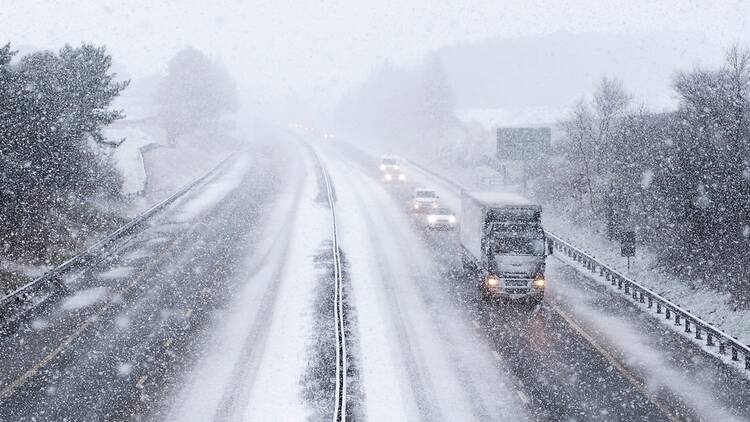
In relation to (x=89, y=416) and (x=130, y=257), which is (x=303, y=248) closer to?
(x=130, y=257)

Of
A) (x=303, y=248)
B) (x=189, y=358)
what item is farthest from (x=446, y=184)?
(x=189, y=358)

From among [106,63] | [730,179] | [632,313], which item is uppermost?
[106,63]

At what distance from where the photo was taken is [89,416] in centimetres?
1434

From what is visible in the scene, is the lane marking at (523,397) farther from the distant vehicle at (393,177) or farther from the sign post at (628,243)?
the distant vehicle at (393,177)

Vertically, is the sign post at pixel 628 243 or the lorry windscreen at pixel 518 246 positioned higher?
the lorry windscreen at pixel 518 246

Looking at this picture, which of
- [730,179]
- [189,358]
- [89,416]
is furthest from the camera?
[730,179]

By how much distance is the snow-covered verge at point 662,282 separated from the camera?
20.4 m

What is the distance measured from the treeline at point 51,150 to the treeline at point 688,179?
86.1ft

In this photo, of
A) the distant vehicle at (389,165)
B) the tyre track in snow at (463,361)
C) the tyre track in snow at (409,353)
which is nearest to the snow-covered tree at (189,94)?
the distant vehicle at (389,165)

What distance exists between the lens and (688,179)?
87.1 ft

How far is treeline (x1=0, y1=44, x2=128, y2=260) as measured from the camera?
89.1ft

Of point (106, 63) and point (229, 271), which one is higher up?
point (106, 63)

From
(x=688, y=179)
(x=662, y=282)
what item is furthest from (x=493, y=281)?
(x=688, y=179)

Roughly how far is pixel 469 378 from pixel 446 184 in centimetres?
4077
